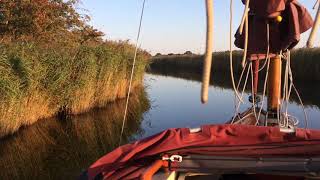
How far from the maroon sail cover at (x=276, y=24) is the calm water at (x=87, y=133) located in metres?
3.64

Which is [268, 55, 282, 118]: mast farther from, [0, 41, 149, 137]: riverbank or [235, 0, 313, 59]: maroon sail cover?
[0, 41, 149, 137]: riverbank

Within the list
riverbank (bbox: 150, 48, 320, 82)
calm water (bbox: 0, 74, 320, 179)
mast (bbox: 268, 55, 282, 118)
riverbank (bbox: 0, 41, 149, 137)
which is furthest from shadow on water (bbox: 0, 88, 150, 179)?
riverbank (bbox: 150, 48, 320, 82)

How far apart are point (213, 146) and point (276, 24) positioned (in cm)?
291

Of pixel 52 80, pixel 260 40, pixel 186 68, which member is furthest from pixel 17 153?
pixel 186 68

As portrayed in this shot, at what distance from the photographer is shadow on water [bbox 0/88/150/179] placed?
8195mm

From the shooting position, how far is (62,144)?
10258 mm

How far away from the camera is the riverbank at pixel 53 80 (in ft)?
34.2

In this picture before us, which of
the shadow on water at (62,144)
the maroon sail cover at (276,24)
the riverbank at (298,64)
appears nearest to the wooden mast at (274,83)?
the maroon sail cover at (276,24)

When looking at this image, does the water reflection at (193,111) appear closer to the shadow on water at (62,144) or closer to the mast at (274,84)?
the shadow on water at (62,144)

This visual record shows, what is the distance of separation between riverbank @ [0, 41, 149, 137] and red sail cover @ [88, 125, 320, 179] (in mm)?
7533

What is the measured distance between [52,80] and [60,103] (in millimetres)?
810

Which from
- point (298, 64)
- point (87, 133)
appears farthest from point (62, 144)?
point (298, 64)

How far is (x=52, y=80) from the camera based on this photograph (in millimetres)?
12281

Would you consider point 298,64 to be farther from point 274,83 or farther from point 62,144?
point 274,83
